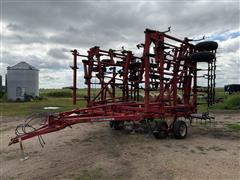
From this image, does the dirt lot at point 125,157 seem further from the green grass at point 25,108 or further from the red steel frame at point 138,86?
the green grass at point 25,108

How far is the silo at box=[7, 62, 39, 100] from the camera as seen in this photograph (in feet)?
105

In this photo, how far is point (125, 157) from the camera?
6.87m

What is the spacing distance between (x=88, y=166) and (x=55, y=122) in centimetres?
170

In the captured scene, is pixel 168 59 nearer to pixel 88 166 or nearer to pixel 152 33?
pixel 152 33

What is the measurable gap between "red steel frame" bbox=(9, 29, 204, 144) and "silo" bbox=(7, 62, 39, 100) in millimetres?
21918

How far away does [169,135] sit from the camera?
29.8 feet

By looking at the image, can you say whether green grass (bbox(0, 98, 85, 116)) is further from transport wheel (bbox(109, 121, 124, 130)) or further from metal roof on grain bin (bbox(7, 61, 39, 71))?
transport wheel (bbox(109, 121, 124, 130))

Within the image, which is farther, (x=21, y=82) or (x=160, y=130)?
(x=21, y=82)

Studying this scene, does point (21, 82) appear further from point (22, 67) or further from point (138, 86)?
point (138, 86)

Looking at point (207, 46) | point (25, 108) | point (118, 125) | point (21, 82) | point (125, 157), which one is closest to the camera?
point (125, 157)

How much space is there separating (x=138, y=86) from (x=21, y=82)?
23491 millimetres

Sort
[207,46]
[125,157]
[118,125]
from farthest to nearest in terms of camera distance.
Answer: [118,125] → [207,46] → [125,157]

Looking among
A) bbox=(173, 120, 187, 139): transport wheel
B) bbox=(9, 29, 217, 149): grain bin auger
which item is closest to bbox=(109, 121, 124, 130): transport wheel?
bbox=(9, 29, 217, 149): grain bin auger

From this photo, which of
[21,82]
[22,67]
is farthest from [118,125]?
[22,67]
